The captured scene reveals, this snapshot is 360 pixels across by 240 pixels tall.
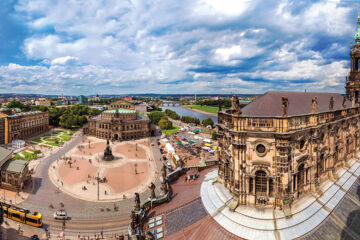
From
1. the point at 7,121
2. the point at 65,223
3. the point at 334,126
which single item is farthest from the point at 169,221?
the point at 7,121

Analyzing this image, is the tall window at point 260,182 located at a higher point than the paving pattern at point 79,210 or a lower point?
higher

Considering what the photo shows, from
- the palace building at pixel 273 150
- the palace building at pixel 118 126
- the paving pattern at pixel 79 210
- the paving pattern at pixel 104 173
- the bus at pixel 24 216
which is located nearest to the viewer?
the palace building at pixel 273 150

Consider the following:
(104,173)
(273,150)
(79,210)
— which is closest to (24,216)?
(79,210)

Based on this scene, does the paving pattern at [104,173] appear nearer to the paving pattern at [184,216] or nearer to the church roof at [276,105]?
the paving pattern at [184,216]

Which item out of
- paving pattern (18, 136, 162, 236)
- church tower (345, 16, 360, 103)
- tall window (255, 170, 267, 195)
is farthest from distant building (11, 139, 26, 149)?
church tower (345, 16, 360, 103)

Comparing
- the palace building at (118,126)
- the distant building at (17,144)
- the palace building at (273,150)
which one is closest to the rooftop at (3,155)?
the distant building at (17,144)

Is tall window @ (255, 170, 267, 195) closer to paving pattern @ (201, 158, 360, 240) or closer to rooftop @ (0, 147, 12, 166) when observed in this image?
paving pattern @ (201, 158, 360, 240)
